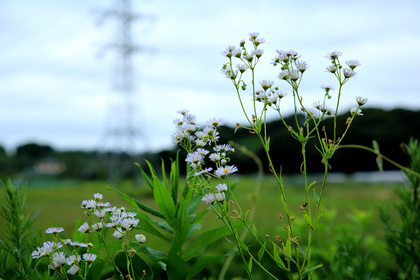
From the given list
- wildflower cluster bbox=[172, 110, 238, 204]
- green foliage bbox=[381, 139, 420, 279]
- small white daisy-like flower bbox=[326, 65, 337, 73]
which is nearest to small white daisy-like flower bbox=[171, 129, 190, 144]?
wildflower cluster bbox=[172, 110, 238, 204]

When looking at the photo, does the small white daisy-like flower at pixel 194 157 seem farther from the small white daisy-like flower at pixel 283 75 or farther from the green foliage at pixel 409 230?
the green foliage at pixel 409 230

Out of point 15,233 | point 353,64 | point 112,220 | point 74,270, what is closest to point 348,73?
point 353,64

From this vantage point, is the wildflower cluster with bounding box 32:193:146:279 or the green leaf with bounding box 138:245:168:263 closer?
the wildflower cluster with bounding box 32:193:146:279

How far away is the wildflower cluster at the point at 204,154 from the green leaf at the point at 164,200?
0.10m

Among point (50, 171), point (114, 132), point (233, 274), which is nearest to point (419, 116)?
point (114, 132)

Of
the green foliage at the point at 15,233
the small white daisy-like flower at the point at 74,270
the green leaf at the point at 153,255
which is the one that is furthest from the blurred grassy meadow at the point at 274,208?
the green leaf at the point at 153,255

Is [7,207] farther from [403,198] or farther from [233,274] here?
[233,274]

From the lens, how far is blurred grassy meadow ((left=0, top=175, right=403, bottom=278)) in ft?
11.0

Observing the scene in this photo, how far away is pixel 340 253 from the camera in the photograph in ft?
5.95

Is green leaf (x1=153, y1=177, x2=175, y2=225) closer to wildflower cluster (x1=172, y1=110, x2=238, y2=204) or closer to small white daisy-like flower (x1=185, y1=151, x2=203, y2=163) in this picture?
wildflower cluster (x1=172, y1=110, x2=238, y2=204)

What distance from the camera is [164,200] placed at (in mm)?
1284

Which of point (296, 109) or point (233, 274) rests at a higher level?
point (296, 109)

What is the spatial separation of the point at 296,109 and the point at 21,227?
96cm

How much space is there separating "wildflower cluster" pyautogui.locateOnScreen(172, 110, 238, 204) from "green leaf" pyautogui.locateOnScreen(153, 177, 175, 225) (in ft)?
0.34
